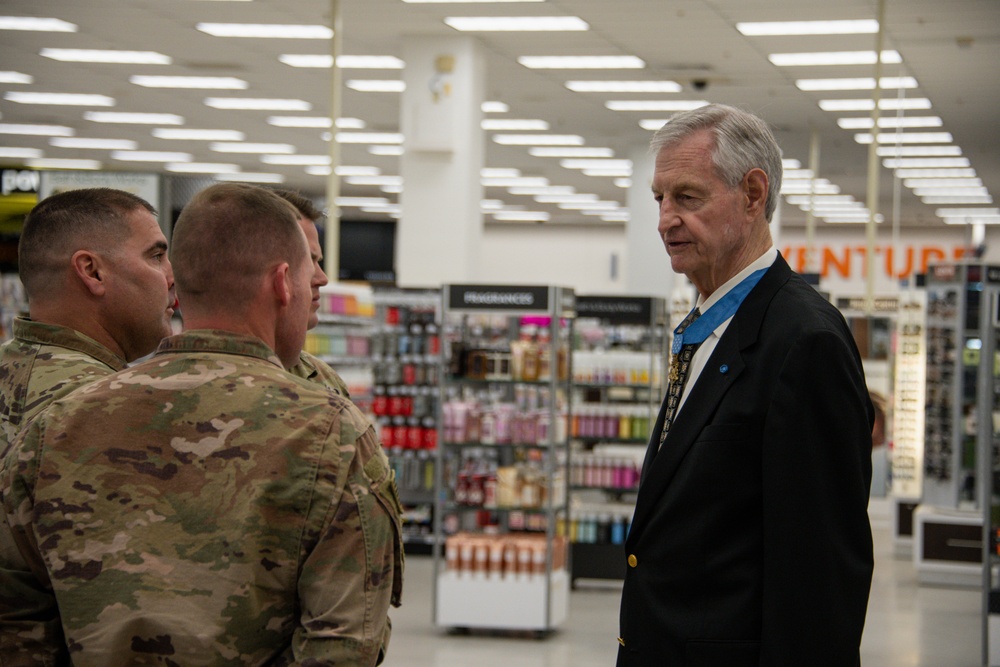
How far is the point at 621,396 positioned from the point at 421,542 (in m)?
2.87

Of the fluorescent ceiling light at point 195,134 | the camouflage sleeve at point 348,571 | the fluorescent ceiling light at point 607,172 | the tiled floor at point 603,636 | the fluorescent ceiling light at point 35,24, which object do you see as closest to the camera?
the camouflage sleeve at point 348,571

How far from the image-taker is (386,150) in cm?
1859

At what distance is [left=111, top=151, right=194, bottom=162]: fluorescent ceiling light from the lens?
19.8 m

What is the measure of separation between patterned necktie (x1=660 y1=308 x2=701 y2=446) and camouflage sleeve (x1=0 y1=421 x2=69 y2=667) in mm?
1079

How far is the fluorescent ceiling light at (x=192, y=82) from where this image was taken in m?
13.8

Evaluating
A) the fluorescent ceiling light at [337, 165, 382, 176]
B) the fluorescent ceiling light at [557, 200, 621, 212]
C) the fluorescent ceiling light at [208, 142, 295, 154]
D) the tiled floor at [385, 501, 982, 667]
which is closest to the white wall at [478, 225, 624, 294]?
the fluorescent ceiling light at [557, 200, 621, 212]

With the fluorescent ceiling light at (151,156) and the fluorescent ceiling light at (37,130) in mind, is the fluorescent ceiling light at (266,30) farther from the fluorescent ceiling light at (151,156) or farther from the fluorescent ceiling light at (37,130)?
the fluorescent ceiling light at (151,156)

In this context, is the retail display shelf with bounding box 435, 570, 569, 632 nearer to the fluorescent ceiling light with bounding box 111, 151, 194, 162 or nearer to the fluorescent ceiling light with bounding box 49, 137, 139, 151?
the fluorescent ceiling light with bounding box 49, 137, 139, 151

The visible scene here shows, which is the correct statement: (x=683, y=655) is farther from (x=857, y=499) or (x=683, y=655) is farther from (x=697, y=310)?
(x=697, y=310)

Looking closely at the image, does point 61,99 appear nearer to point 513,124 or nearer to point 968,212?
point 513,124

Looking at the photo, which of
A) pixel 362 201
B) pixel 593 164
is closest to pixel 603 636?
pixel 593 164

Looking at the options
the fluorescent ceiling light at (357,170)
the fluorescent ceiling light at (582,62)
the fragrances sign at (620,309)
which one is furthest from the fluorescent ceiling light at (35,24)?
the fluorescent ceiling light at (357,170)

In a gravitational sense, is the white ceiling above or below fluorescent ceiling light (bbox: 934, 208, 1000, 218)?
above

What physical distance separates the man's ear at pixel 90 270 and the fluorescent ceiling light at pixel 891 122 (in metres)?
13.2
